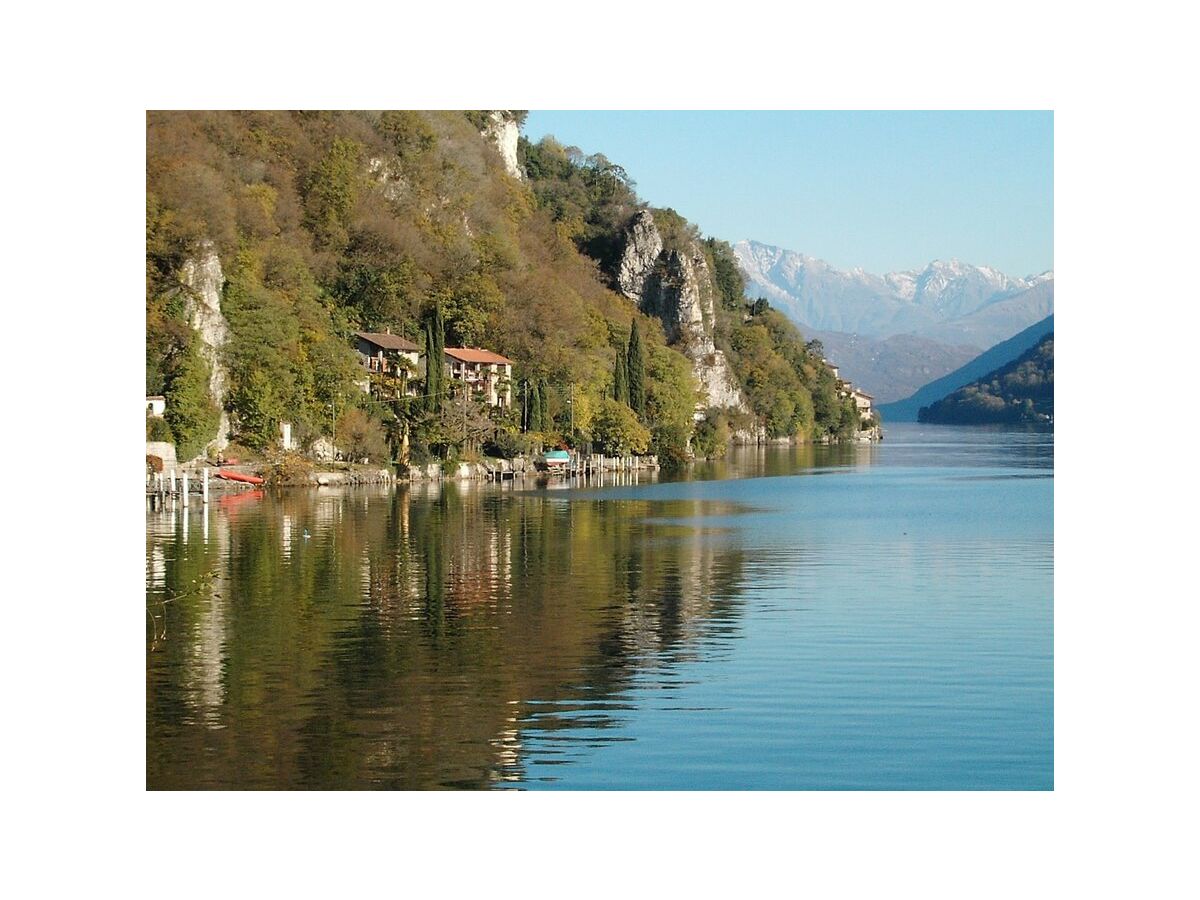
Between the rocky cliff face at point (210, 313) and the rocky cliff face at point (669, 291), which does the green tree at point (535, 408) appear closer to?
the rocky cliff face at point (210, 313)

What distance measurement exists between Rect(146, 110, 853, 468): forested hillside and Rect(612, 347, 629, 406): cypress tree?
0.20 metres

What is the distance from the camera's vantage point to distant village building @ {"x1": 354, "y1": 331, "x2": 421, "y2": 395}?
45531 mm

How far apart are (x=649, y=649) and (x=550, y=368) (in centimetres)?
4012

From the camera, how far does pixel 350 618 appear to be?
1617 centimetres

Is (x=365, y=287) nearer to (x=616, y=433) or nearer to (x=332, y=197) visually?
(x=332, y=197)

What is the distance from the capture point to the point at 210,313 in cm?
3938

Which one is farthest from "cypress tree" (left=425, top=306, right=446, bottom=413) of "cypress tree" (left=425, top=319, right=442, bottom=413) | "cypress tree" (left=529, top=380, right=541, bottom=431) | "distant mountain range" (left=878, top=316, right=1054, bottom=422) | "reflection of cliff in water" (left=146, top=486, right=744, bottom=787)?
"distant mountain range" (left=878, top=316, right=1054, bottom=422)

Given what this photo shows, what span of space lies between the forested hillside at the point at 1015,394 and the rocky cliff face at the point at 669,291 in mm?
20366

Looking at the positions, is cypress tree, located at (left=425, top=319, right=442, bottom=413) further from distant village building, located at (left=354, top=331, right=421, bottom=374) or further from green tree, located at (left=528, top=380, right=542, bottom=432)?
green tree, located at (left=528, top=380, right=542, bottom=432)

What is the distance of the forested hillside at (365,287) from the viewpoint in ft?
127

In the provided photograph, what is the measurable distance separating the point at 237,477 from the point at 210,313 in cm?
596

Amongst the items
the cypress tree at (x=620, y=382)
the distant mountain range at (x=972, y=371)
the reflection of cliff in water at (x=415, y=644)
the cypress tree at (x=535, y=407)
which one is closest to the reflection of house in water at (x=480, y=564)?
the reflection of cliff in water at (x=415, y=644)

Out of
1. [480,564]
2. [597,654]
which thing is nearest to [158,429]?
[480,564]
